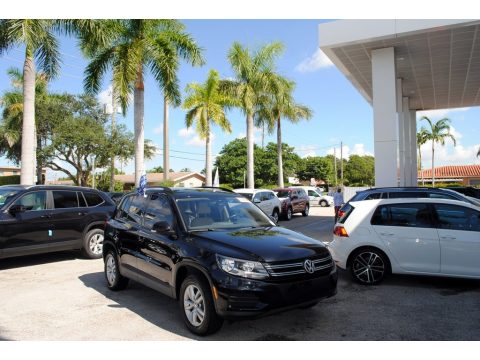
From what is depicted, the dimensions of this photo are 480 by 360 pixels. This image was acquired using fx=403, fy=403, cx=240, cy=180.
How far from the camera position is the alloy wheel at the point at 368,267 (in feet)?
22.0

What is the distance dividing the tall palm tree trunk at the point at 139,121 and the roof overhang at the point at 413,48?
811 cm

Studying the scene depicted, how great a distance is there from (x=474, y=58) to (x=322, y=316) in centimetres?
1432

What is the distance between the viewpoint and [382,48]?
13562 mm

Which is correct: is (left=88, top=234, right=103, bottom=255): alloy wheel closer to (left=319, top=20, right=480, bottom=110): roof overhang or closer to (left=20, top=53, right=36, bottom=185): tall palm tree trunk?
(left=20, top=53, right=36, bottom=185): tall palm tree trunk

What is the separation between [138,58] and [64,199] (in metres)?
9.60

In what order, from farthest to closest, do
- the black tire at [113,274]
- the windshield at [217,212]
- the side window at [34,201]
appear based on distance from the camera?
the side window at [34,201], the black tire at [113,274], the windshield at [217,212]

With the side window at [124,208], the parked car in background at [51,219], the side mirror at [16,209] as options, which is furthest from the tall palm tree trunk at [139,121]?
the side window at [124,208]

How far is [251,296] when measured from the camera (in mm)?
4102

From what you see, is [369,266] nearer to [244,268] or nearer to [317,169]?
[244,268]

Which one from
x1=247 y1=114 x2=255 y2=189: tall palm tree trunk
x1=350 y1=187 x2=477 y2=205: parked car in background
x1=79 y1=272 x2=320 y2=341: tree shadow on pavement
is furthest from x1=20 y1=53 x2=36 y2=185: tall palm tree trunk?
x1=247 y1=114 x2=255 y2=189: tall palm tree trunk

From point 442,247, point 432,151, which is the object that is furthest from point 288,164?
point 442,247

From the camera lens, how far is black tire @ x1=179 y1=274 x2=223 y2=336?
430cm

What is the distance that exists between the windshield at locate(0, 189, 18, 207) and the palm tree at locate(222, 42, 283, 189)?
17471 millimetres

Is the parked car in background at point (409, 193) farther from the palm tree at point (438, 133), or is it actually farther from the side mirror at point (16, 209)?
the palm tree at point (438, 133)
